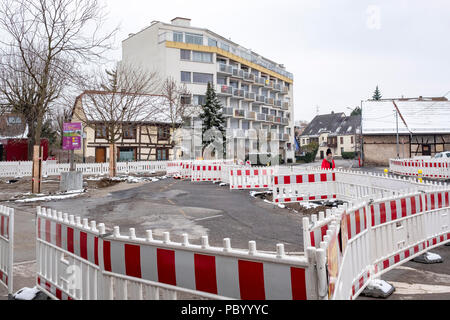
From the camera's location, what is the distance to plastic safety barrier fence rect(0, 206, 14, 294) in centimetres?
438

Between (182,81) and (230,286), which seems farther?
(182,81)

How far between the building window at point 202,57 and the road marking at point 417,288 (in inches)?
1848

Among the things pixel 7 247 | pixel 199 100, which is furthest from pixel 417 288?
pixel 199 100

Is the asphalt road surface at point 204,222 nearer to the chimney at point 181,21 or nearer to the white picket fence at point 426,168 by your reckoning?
the white picket fence at point 426,168

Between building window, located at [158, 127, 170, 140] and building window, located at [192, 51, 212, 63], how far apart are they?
12924 millimetres

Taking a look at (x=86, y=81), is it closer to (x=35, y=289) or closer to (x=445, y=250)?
(x=35, y=289)

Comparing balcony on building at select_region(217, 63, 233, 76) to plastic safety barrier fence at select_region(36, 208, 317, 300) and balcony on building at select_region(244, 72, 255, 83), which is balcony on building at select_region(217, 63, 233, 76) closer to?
balcony on building at select_region(244, 72, 255, 83)

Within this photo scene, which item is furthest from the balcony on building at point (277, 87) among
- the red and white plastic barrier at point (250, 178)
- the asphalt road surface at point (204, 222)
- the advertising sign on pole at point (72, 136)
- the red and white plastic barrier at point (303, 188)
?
the red and white plastic barrier at point (303, 188)

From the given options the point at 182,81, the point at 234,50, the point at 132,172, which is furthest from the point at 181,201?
the point at 234,50

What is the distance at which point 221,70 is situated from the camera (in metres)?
51.2

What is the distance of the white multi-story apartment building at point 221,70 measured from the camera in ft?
155

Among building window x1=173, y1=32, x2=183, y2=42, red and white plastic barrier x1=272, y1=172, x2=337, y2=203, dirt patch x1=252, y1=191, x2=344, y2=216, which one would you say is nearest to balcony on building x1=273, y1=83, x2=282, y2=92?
building window x1=173, y1=32, x2=183, y2=42
